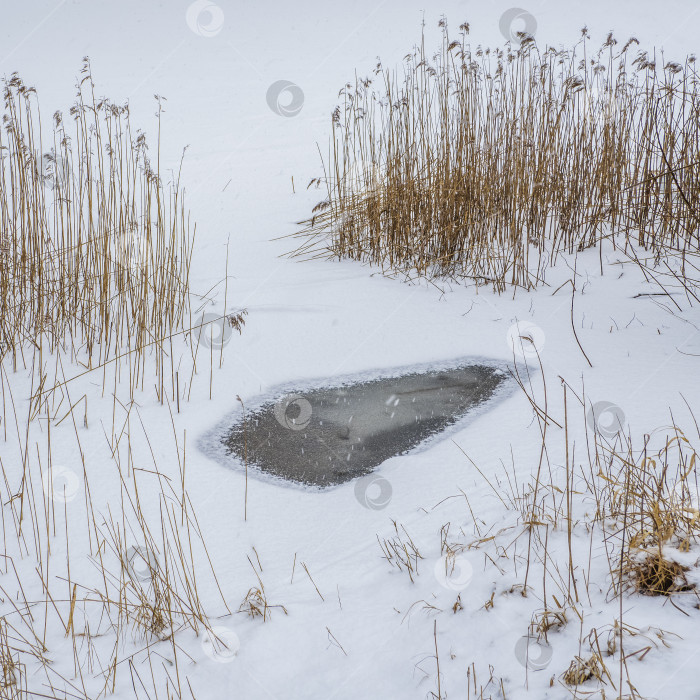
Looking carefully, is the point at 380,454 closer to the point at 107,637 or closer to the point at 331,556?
the point at 331,556

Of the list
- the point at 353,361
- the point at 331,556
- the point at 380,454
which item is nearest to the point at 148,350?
the point at 353,361

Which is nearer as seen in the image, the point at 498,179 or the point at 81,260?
the point at 81,260

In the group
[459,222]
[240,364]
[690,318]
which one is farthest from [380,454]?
[459,222]

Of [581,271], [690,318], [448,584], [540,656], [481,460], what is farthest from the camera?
[581,271]

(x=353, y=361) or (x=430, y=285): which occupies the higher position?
(x=430, y=285)

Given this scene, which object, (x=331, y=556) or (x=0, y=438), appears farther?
(x=0, y=438)

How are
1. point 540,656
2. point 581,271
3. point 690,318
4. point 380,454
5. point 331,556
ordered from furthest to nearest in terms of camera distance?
point 581,271 < point 690,318 < point 380,454 < point 331,556 < point 540,656

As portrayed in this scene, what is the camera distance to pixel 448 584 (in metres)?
1.09

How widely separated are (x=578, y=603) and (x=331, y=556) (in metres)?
0.51

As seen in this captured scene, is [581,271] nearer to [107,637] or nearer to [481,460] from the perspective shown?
[481,460]

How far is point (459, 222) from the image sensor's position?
2.80 meters

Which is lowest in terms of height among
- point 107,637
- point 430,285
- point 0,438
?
point 107,637

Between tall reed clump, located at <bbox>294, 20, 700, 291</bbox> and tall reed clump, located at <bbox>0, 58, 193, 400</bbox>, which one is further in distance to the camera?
tall reed clump, located at <bbox>294, 20, 700, 291</bbox>

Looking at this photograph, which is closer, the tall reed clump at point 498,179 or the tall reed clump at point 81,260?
the tall reed clump at point 81,260
